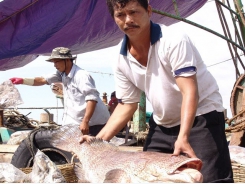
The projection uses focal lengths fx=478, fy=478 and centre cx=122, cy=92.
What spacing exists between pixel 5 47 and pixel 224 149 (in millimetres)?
6131

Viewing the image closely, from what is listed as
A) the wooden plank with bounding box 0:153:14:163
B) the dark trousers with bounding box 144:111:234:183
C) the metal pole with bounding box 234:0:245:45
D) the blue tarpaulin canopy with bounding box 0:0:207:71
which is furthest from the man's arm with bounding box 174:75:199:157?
the blue tarpaulin canopy with bounding box 0:0:207:71

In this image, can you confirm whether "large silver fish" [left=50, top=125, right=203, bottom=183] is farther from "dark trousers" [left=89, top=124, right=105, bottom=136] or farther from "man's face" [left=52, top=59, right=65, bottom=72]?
"man's face" [left=52, top=59, right=65, bottom=72]

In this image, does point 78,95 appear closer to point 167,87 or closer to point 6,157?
point 6,157

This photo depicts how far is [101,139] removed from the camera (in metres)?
2.56

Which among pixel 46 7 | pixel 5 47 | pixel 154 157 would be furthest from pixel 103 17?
pixel 154 157

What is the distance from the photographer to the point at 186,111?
7.23 feet

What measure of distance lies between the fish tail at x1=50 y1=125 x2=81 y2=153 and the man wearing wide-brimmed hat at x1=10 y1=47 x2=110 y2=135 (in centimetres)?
229

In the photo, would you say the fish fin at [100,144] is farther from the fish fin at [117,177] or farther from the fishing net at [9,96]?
the fishing net at [9,96]

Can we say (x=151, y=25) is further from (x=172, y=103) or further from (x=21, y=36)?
(x=21, y=36)

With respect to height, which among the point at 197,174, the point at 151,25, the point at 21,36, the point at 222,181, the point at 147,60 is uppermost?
the point at 21,36

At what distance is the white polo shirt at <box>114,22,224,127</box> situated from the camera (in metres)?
2.32

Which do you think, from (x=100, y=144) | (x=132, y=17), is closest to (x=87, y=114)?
(x=100, y=144)

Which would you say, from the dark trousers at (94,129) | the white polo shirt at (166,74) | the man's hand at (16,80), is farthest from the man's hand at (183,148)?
the man's hand at (16,80)

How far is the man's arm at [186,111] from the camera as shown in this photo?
2105 millimetres
